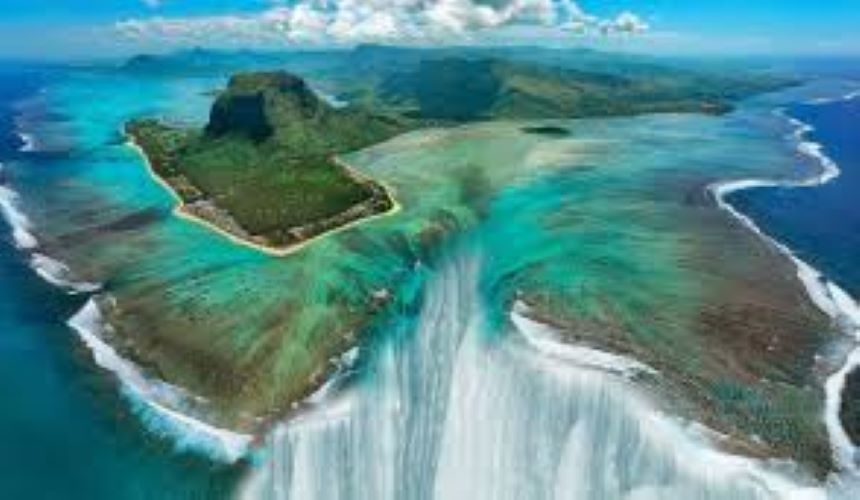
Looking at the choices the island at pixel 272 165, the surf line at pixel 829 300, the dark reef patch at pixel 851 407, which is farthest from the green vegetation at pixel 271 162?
the dark reef patch at pixel 851 407

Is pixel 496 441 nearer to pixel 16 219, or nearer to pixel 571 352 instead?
pixel 571 352

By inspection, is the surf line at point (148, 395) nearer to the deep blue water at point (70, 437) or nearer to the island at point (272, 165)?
the deep blue water at point (70, 437)

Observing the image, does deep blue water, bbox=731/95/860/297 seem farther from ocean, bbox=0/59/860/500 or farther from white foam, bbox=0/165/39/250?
white foam, bbox=0/165/39/250

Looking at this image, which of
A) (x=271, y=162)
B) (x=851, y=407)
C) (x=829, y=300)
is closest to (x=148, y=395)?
(x=851, y=407)

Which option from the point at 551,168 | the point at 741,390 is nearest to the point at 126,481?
the point at 741,390

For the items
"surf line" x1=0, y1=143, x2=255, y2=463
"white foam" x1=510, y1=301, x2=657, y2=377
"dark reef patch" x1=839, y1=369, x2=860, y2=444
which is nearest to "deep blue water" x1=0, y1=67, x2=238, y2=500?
"surf line" x1=0, y1=143, x2=255, y2=463

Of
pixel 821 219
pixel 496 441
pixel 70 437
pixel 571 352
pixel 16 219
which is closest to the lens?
pixel 496 441
